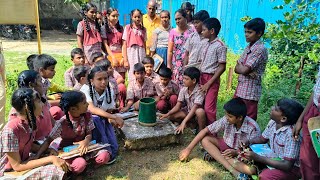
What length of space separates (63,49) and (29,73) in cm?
815

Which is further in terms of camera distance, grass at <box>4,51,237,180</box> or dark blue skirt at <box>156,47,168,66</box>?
dark blue skirt at <box>156,47,168,66</box>

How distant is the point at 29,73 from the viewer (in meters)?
3.18

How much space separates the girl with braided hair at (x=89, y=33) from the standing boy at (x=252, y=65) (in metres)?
2.55

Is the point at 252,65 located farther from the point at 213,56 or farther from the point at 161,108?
the point at 161,108

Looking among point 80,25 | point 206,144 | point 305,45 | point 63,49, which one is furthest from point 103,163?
point 63,49

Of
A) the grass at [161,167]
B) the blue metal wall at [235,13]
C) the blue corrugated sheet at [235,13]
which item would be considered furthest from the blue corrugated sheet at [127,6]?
the grass at [161,167]

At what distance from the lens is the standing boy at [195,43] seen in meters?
4.27

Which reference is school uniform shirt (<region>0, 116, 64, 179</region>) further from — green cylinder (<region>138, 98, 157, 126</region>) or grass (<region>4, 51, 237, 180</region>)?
green cylinder (<region>138, 98, 157, 126</region>)

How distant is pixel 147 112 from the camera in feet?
12.5

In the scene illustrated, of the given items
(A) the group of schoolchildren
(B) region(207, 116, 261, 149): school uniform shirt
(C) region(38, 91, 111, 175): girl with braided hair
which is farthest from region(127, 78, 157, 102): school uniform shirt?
(B) region(207, 116, 261, 149): school uniform shirt

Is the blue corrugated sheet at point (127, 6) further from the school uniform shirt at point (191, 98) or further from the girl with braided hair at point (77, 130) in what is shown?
the girl with braided hair at point (77, 130)

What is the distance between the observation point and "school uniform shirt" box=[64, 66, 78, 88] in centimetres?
→ 447

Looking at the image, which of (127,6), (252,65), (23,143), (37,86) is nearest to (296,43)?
(252,65)

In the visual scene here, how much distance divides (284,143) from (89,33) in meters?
3.51
